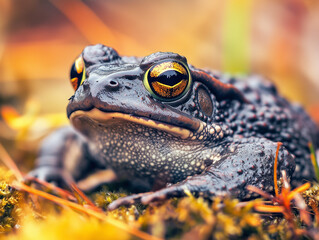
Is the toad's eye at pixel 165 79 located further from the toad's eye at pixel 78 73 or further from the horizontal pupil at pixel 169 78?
the toad's eye at pixel 78 73

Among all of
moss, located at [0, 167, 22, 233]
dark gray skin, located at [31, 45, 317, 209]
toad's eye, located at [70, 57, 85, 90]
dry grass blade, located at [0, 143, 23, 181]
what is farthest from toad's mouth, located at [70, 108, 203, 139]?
dry grass blade, located at [0, 143, 23, 181]

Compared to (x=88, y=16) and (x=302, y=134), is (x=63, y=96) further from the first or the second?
(x=302, y=134)

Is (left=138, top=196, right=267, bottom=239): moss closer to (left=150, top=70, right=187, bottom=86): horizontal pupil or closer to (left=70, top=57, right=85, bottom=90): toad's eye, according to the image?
(left=150, top=70, right=187, bottom=86): horizontal pupil

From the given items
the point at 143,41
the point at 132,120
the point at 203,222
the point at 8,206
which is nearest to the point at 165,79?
the point at 132,120

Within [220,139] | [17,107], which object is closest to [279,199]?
[220,139]

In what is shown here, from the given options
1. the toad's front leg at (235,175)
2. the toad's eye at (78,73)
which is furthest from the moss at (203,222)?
the toad's eye at (78,73)
